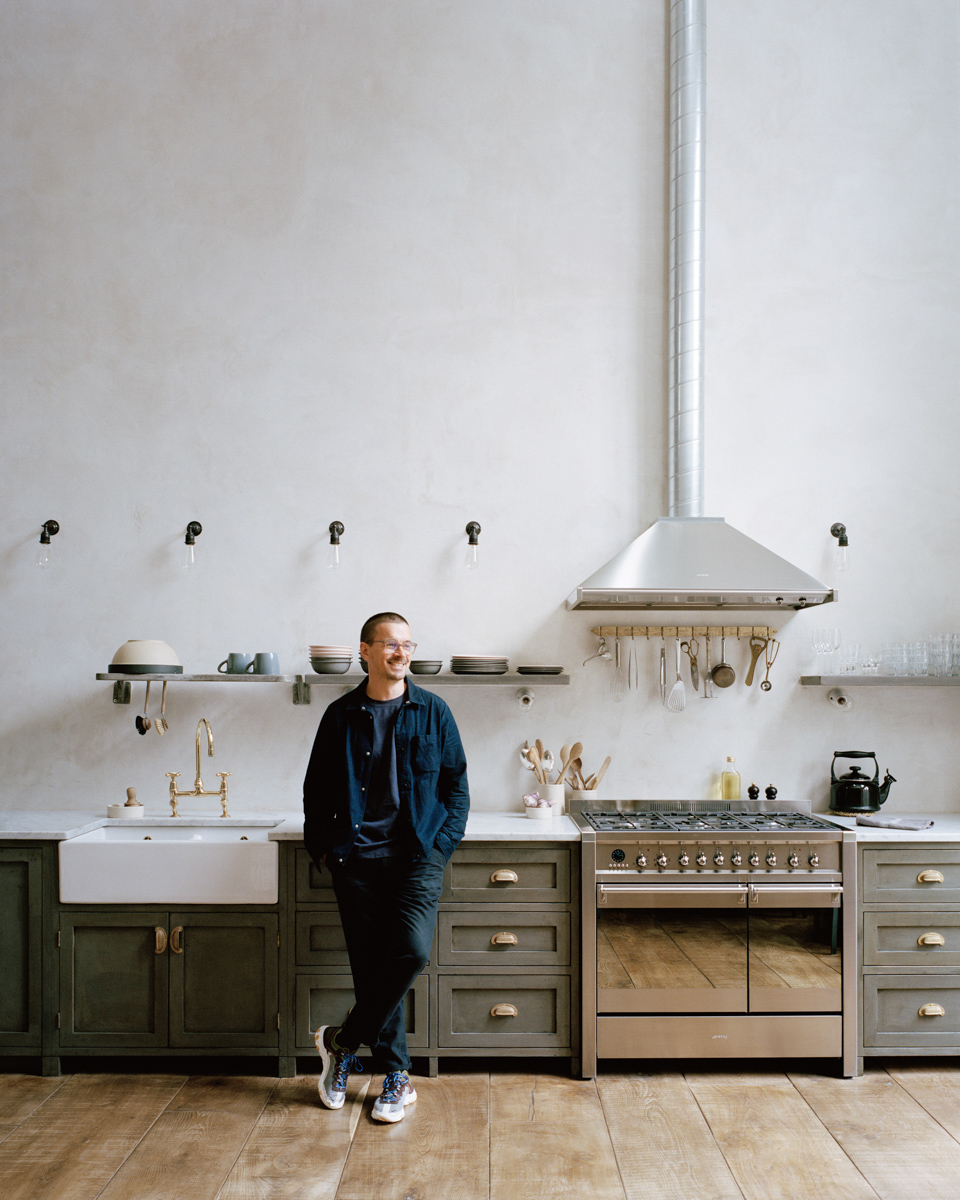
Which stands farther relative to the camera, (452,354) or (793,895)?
(452,354)

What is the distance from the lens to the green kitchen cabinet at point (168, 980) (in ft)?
11.2

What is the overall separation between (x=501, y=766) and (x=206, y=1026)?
1.61 meters

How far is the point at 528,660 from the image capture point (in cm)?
419

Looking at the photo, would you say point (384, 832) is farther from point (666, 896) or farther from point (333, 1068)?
point (666, 896)

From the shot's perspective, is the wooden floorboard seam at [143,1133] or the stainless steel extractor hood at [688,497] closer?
the wooden floorboard seam at [143,1133]

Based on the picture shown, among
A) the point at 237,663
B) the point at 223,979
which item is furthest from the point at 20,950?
the point at 237,663

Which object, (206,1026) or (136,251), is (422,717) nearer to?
(206,1026)

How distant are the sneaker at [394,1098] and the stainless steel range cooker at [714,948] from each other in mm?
685

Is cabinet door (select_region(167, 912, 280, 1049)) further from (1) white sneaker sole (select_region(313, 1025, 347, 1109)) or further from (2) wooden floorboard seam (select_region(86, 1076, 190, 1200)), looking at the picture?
(1) white sneaker sole (select_region(313, 1025, 347, 1109))

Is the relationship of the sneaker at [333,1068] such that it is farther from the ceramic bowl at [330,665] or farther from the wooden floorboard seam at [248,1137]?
the ceramic bowl at [330,665]

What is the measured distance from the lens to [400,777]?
3.26 metres

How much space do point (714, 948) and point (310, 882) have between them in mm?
1551

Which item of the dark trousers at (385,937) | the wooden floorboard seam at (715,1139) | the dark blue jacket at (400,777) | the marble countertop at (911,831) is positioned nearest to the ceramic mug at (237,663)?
the dark blue jacket at (400,777)

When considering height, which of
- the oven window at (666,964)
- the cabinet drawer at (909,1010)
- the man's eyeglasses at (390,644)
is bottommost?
the cabinet drawer at (909,1010)
